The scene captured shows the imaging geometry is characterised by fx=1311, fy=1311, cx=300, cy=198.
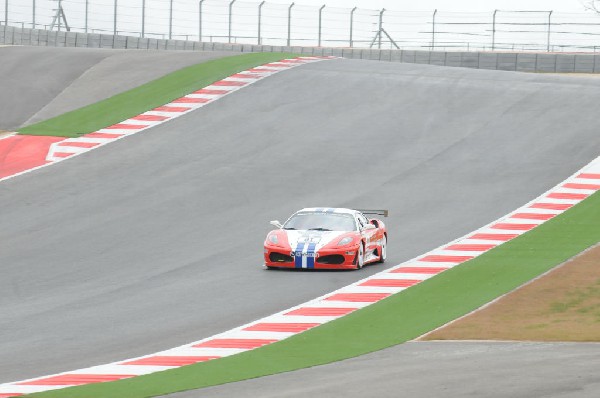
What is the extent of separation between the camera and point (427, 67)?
143 ft

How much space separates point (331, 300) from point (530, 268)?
4.07m

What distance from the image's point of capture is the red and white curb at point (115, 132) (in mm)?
33562

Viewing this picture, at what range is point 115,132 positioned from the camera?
3659 centimetres

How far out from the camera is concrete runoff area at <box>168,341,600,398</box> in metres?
12.3

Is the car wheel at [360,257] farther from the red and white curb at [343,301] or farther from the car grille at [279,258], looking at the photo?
the car grille at [279,258]

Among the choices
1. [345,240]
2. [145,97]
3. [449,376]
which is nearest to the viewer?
[449,376]

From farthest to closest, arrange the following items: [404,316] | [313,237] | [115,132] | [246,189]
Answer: [115,132]
[246,189]
[313,237]
[404,316]

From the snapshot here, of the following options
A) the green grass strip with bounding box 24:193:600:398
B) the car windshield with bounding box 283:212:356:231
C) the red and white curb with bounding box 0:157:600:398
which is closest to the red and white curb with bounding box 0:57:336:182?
the car windshield with bounding box 283:212:356:231

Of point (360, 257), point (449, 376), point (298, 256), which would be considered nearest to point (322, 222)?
point (360, 257)

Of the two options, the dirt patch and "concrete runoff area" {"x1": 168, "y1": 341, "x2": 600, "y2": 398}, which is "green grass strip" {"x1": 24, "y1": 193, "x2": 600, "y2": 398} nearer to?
the dirt patch

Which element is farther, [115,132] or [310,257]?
[115,132]

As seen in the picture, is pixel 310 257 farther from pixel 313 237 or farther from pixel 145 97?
pixel 145 97

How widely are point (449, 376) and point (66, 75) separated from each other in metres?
33.1

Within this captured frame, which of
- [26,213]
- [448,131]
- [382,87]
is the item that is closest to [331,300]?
[26,213]
